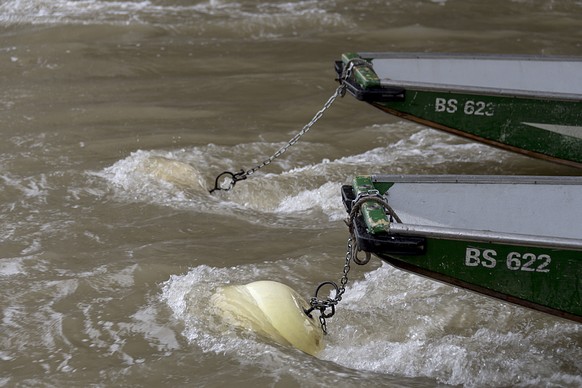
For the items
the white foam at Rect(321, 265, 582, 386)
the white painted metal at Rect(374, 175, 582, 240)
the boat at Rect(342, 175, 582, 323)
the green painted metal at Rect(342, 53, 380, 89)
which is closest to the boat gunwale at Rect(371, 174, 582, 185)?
the white painted metal at Rect(374, 175, 582, 240)

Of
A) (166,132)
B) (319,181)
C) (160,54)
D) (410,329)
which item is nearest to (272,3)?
(160,54)

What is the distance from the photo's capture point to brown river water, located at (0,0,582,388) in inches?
205

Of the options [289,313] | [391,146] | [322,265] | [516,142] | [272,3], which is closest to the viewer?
[289,313]

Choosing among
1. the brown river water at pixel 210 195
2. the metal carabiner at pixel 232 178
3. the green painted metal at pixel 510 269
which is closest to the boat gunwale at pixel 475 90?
the brown river water at pixel 210 195

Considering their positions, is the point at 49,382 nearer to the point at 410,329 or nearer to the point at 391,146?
the point at 410,329

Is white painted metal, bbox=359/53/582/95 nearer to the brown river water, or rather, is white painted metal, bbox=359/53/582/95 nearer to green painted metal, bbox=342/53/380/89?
green painted metal, bbox=342/53/380/89

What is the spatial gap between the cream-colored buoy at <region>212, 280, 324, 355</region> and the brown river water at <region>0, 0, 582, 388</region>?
0.09 m

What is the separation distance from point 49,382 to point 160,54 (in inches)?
264

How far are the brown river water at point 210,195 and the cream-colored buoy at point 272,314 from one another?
0.09m

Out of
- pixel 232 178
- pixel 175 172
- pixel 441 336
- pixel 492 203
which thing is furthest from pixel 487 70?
pixel 441 336

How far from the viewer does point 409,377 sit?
5.06 metres

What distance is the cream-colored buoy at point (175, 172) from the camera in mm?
7594

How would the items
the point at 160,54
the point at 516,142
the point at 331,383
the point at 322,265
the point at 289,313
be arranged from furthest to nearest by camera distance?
the point at 160,54 < the point at 516,142 < the point at 322,265 < the point at 289,313 < the point at 331,383

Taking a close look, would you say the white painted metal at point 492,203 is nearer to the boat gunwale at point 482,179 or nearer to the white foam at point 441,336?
the boat gunwale at point 482,179
